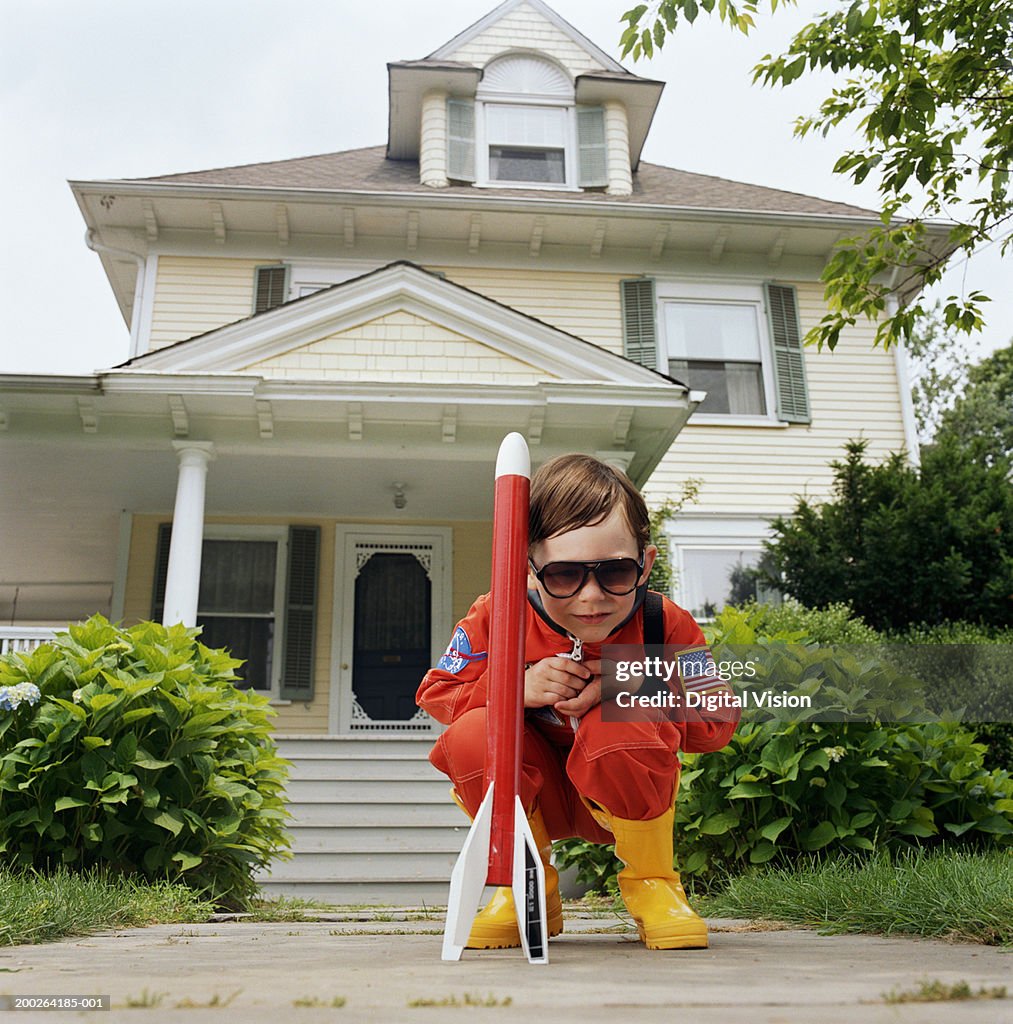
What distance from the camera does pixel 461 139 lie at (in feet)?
33.7

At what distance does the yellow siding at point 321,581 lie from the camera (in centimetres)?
827

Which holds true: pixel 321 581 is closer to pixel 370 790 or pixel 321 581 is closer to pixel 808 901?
pixel 370 790

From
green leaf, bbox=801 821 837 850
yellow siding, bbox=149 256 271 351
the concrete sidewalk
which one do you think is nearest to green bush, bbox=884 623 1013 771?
green leaf, bbox=801 821 837 850

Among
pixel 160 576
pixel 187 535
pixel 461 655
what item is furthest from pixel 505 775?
pixel 160 576

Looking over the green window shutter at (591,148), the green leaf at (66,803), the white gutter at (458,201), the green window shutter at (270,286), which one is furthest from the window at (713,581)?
the green leaf at (66,803)

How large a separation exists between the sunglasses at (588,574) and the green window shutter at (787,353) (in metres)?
8.07

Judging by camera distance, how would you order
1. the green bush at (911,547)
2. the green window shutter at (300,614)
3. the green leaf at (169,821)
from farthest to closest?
1. the green window shutter at (300,614)
2. the green bush at (911,547)
3. the green leaf at (169,821)

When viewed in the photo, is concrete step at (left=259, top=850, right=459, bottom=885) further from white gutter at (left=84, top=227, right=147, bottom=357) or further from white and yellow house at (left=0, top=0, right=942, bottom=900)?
white gutter at (left=84, top=227, right=147, bottom=357)

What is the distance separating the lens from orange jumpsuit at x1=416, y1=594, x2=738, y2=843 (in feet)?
5.92

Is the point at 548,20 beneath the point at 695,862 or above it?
above

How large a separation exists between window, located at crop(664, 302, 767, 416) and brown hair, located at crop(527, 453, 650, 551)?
784 cm

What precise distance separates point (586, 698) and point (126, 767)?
2.13m

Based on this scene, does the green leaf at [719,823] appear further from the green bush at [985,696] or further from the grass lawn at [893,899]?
the green bush at [985,696]

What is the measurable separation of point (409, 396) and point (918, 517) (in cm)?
384
